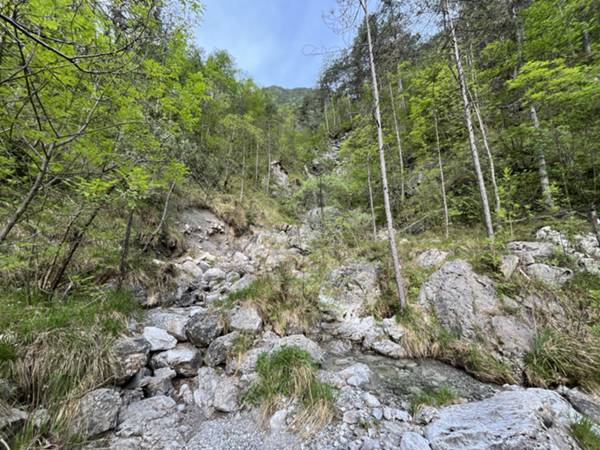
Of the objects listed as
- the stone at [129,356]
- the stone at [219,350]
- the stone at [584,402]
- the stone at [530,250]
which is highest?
the stone at [530,250]

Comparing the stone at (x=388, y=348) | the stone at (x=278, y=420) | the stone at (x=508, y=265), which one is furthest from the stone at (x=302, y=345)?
the stone at (x=508, y=265)

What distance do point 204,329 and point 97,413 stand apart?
5.24 ft

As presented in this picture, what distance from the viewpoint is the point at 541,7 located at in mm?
6789

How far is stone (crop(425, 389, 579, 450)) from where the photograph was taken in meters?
1.74

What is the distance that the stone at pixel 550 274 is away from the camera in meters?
3.71

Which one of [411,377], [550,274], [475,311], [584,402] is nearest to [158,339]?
[411,377]

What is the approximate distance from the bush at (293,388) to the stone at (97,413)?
140 centimetres

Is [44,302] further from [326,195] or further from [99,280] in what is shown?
[326,195]

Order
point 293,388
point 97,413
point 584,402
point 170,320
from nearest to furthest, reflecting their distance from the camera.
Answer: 1. point 97,413
2. point 584,402
3. point 293,388
4. point 170,320

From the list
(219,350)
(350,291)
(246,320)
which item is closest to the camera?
(219,350)

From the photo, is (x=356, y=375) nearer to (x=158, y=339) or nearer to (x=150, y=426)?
(x=150, y=426)

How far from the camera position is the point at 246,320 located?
4.03 meters

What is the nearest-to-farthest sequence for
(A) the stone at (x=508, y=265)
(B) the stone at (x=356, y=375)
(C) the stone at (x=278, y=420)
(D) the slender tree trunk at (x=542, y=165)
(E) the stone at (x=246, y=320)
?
(C) the stone at (x=278, y=420) < (B) the stone at (x=356, y=375) < (E) the stone at (x=246, y=320) < (A) the stone at (x=508, y=265) < (D) the slender tree trunk at (x=542, y=165)

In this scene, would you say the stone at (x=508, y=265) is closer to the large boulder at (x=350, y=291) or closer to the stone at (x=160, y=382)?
the large boulder at (x=350, y=291)
